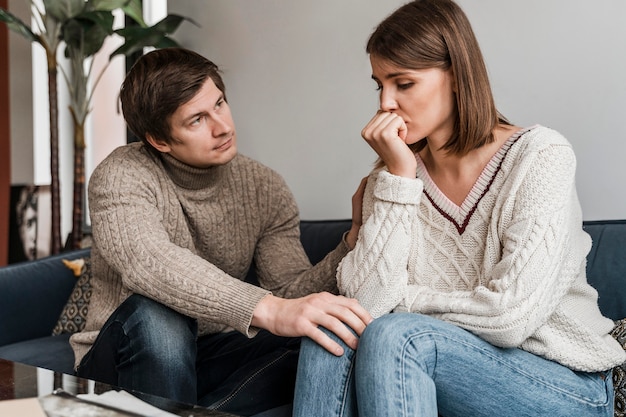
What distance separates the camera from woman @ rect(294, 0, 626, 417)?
4.04 feet

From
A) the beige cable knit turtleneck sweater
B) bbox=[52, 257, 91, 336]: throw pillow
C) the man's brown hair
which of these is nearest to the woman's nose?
the beige cable knit turtleneck sweater

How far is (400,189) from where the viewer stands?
1.42 m

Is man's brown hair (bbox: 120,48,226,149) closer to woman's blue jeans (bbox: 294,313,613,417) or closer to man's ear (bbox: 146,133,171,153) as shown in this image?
man's ear (bbox: 146,133,171,153)

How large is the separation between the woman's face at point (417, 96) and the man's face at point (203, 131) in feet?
1.51

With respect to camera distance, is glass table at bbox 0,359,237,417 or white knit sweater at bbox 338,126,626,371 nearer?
glass table at bbox 0,359,237,417

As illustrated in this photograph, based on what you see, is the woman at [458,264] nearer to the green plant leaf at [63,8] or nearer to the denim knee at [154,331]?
the denim knee at [154,331]

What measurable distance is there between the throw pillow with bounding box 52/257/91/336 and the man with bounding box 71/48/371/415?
423 mm

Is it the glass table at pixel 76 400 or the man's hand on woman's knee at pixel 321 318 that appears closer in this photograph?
the glass table at pixel 76 400

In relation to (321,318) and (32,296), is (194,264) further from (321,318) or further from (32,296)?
(32,296)

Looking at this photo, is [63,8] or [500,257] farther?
[63,8]

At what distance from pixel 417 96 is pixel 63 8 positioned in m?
1.92

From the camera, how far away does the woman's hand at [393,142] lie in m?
1.43

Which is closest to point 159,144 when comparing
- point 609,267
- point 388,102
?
point 388,102

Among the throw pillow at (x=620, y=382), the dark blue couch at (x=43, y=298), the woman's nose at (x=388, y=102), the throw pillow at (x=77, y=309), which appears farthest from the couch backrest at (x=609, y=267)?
the throw pillow at (x=77, y=309)
